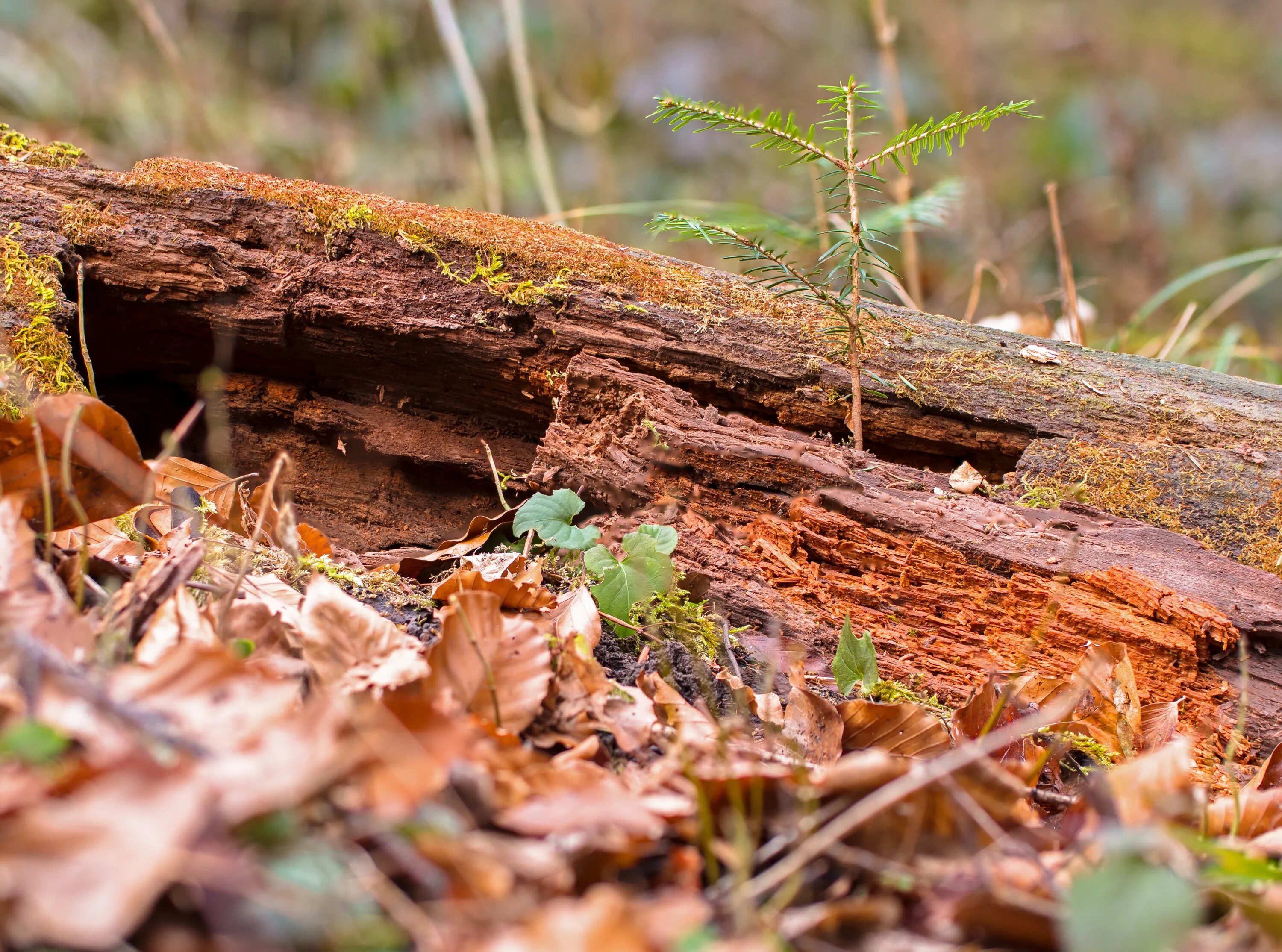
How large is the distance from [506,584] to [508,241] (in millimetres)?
1023

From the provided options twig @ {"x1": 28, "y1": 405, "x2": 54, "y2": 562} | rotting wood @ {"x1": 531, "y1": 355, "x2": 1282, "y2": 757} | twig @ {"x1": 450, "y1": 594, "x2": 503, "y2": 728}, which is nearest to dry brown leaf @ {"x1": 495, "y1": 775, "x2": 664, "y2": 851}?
twig @ {"x1": 450, "y1": 594, "x2": 503, "y2": 728}

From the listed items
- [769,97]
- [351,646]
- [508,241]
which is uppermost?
[769,97]

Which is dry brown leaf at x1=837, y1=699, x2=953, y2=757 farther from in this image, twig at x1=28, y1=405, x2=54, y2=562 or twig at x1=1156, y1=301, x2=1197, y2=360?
twig at x1=1156, y1=301, x2=1197, y2=360

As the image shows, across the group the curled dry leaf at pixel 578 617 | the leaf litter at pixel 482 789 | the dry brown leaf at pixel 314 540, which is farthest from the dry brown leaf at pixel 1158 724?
the dry brown leaf at pixel 314 540

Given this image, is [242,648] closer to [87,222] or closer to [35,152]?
[87,222]

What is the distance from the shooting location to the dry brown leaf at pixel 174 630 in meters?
1.22

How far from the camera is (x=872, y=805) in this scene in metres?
0.95

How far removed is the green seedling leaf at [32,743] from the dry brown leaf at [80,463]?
720 mm

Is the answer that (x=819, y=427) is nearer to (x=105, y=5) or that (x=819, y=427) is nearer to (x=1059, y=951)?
(x=1059, y=951)

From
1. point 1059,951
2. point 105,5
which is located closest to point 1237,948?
point 1059,951

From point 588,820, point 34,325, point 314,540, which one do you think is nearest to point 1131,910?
point 588,820

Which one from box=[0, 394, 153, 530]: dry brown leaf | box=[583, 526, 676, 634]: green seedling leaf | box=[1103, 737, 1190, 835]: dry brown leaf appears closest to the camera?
box=[1103, 737, 1190, 835]: dry brown leaf

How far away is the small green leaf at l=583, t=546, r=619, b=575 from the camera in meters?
1.77

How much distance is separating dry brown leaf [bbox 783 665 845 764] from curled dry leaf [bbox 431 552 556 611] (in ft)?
1.67
